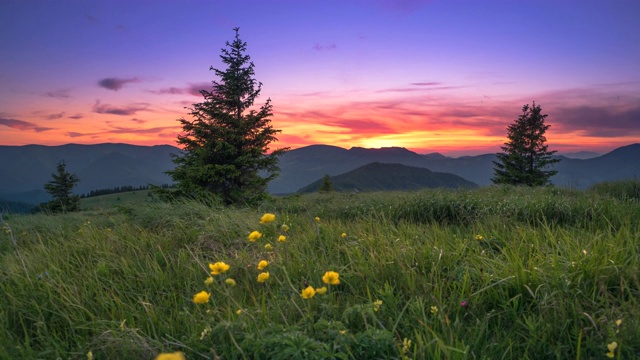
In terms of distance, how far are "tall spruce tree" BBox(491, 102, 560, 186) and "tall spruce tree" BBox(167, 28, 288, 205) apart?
24819 millimetres

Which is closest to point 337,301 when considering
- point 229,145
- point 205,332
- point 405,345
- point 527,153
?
point 405,345

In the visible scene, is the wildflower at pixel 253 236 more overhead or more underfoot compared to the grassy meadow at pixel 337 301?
more overhead

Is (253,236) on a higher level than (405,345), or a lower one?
higher

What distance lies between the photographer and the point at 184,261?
3889 mm

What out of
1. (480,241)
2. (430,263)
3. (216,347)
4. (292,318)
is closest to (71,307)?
(216,347)

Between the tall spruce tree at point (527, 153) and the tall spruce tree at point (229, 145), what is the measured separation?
24.8 m

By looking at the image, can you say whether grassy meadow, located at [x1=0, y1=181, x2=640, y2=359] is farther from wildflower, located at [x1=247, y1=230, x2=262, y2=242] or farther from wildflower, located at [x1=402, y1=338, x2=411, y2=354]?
wildflower, located at [x1=247, y1=230, x2=262, y2=242]

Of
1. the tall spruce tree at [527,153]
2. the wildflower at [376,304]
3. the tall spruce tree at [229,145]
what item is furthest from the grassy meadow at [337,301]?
the tall spruce tree at [527,153]

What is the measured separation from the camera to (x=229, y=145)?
58.3 feet

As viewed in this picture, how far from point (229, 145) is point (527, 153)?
97.8 ft

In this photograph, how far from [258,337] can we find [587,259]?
259 cm

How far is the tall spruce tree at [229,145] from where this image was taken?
17516mm

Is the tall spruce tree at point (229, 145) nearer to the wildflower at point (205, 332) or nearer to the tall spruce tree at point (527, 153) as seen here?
the wildflower at point (205, 332)

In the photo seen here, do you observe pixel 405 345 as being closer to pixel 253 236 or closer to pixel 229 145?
pixel 253 236
